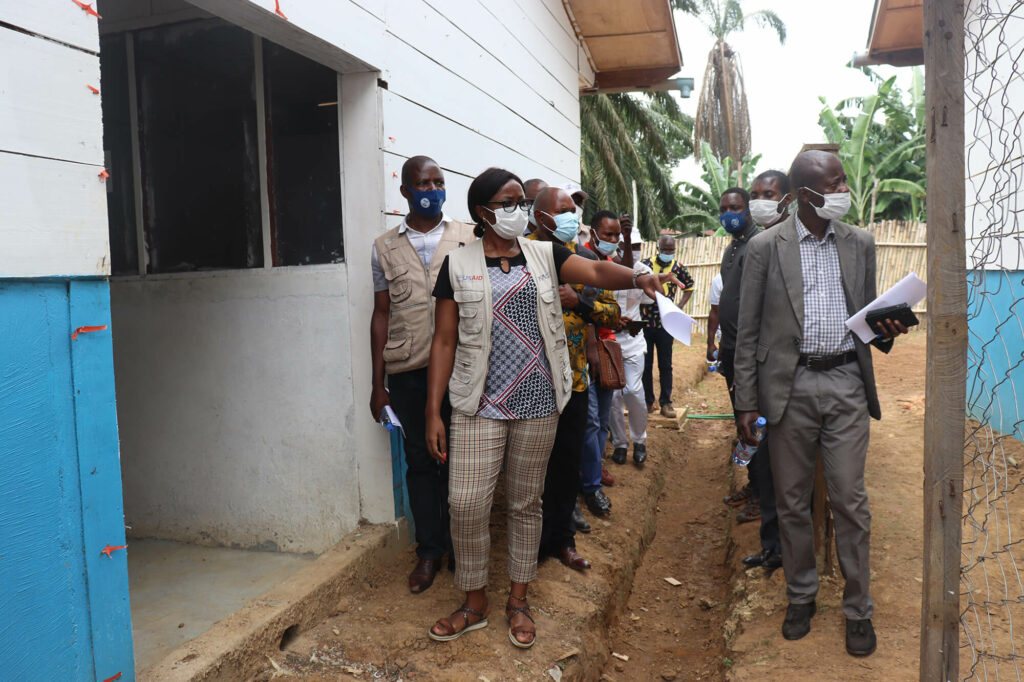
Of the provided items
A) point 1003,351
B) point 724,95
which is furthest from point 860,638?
point 724,95

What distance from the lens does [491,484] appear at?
329cm

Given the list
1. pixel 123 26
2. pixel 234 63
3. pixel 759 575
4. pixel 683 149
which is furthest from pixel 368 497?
pixel 683 149

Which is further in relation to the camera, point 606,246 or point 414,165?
point 606,246

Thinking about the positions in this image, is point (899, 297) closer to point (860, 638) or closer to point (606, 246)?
point (860, 638)

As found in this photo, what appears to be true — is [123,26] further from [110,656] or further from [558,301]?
[110,656]

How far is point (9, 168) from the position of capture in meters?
2.07

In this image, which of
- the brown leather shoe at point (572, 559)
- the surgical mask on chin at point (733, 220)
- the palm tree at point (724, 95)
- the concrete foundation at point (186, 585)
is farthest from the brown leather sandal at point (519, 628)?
the palm tree at point (724, 95)

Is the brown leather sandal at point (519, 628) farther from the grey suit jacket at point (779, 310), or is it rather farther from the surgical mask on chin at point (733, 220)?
the surgical mask on chin at point (733, 220)

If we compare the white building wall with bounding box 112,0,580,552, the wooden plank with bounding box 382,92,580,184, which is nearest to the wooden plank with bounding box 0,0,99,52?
the white building wall with bounding box 112,0,580,552

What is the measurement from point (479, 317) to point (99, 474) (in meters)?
1.55

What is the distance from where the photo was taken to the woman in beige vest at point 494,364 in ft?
10.5

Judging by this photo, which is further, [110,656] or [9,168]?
[110,656]

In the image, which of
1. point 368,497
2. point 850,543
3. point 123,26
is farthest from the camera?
point 123,26

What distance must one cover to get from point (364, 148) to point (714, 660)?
3.31 meters
